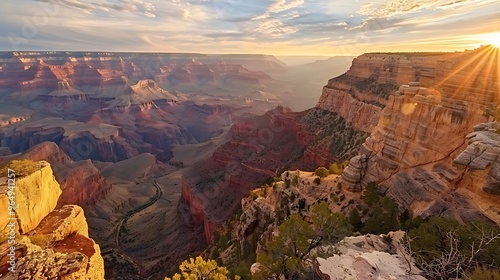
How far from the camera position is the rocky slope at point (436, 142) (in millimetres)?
22141

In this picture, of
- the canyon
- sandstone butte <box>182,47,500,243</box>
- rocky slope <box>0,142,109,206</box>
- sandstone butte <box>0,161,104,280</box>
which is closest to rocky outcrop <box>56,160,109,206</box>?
rocky slope <box>0,142,109,206</box>

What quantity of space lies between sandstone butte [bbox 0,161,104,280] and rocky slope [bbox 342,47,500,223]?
76.1 feet

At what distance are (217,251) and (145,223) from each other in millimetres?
40401

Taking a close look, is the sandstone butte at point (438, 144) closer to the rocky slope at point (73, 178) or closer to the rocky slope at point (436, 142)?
the rocky slope at point (436, 142)

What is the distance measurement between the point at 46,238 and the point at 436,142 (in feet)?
100

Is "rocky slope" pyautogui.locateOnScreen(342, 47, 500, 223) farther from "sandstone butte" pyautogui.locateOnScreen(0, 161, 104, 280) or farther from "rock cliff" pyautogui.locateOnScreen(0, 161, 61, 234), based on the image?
"rock cliff" pyautogui.locateOnScreen(0, 161, 61, 234)

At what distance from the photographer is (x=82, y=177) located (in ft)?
276

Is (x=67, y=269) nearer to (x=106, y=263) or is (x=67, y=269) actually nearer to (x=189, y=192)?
(x=106, y=263)

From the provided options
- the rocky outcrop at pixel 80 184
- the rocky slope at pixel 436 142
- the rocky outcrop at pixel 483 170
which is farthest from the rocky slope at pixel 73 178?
the rocky outcrop at pixel 483 170

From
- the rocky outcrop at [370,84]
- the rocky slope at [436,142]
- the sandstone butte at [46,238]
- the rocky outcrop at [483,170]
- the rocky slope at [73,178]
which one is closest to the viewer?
the sandstone butte at [46,238]

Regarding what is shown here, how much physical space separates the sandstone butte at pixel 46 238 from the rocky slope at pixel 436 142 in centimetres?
2320

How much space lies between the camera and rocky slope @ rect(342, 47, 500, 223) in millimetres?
22141

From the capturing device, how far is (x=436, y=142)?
2664 centimetres

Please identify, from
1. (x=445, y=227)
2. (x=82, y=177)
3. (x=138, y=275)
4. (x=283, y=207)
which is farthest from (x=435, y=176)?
(x=82, y=177)
